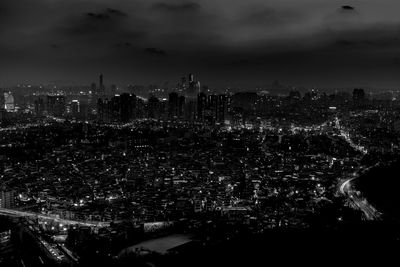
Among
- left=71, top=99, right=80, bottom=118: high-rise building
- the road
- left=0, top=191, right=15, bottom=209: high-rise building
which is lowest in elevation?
the road

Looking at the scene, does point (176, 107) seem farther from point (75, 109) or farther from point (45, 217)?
point (45, 217)

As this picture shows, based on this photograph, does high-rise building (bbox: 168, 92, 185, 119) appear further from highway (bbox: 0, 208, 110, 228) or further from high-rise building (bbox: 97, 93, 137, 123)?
highway (bbox: 0, 208, 110, 228)

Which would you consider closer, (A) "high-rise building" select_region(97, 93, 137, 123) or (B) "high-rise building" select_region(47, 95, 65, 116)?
(A) "high-rise building" select_region(97, 93, 137, 123)

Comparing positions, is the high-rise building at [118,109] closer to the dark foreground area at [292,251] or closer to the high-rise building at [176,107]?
the high-rise building at [176,107]

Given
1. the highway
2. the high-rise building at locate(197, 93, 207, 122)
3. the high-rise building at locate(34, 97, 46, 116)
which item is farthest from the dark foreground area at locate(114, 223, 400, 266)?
the high-rise building at locate(34, 97, 46, 116)

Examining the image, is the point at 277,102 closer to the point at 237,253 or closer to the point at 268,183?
the point at 268,183

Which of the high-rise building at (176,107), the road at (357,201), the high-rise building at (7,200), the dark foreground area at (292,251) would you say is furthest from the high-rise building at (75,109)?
the dark foreground area at (292,251)

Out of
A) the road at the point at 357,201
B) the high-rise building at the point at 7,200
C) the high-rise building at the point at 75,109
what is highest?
the high-rise building at the point at 75,109

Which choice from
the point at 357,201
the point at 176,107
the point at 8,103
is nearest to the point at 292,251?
the point at 357,201

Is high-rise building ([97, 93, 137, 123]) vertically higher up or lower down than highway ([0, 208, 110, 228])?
higher up

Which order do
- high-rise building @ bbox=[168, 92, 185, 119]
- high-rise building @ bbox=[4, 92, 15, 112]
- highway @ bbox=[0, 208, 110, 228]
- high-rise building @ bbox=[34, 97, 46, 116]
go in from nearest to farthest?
1. highway @ bbox=[0, 208, 110, 228]
2. high-rise building @ bbox=[168, 92, 185, 119]
3. high-rise building @ bbox=[34, 97, 46, 116]
4. high-rise building @ bbox=[4, 92, 15, 112]

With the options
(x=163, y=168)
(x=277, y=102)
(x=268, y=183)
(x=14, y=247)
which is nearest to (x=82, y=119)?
(x=277, y=102)

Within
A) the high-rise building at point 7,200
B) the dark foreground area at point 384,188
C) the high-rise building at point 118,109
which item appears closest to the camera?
the high-rise building at point 7,200
